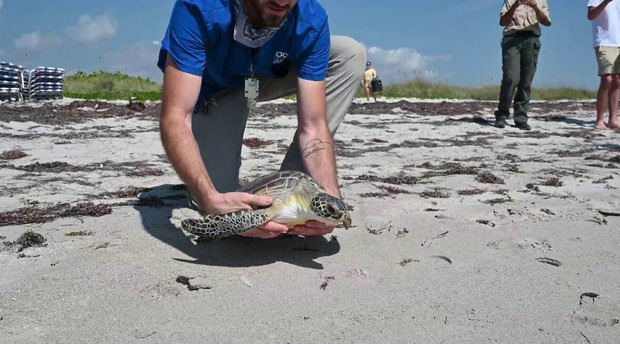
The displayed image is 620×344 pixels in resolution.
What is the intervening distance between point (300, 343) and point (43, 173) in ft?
11.0

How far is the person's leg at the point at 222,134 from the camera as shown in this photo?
3127 mm

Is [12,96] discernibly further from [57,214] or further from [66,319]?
[66,319]

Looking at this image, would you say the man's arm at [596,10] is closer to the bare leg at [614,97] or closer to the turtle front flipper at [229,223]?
the bare leg at [614,97]

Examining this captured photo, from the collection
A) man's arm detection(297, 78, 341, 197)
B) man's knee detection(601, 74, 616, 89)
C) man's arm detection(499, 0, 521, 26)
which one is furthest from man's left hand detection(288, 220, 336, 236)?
man's knee detection(601, 74, 616, 89)

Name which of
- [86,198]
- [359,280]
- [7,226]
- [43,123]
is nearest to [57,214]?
[7,226]

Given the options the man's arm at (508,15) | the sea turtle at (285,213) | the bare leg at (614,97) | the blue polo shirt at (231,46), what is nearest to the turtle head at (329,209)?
the sea turtle at (285,213)

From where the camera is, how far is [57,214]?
295 centimetres

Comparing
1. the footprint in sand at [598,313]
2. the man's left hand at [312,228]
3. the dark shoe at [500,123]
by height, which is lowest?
the footprint in sand at [598,313]

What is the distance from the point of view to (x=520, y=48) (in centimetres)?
737

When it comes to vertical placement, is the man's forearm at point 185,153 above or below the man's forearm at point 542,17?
below

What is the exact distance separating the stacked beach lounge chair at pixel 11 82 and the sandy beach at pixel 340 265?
400 inches

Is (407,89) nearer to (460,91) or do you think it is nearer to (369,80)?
(460,91)

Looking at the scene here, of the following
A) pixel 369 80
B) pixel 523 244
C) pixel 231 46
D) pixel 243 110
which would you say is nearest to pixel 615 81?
pixel 523 244

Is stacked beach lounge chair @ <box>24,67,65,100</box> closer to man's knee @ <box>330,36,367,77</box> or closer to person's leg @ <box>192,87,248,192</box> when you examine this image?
person's leg @ <box>192,87,248,192</box>
